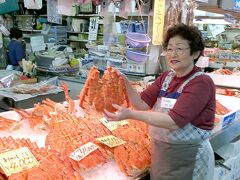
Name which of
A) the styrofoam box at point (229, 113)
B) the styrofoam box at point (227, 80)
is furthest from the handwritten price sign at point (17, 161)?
the styrofoam box at point (227, 80)

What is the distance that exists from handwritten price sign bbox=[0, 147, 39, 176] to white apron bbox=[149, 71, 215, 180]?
26.4 inches

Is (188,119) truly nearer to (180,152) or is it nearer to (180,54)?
(180,152)

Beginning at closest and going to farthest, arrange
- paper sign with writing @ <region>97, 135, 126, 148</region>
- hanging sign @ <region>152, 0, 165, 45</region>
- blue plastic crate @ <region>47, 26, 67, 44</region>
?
paper sign with writing @ <region>97, 135, 126, 148</region>, hanging sign @ <region>152, 0, 165, 45</region>, blue plastic crate @ <region>47, 26, 67, 44</region>

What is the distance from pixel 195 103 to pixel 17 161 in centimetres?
94

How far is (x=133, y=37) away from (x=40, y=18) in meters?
6.35

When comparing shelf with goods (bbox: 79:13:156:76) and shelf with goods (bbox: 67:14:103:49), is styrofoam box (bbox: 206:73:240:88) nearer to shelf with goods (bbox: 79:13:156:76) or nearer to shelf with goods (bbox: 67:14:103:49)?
shelf with goods (bbox: 79:13:156:76)

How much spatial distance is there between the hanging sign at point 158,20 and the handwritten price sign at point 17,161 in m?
1.82

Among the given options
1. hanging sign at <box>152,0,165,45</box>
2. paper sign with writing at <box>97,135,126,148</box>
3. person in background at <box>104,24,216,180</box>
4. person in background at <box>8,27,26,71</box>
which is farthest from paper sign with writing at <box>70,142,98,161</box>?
person in background at <box>8,27,26,71</box>

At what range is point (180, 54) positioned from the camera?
1680 mm

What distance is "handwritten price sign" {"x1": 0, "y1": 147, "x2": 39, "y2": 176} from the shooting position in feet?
4.74

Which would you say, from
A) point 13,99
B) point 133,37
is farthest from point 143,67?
point 13,99

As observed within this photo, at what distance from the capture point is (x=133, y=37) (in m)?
3.46

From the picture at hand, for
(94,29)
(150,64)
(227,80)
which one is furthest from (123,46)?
(94,29)

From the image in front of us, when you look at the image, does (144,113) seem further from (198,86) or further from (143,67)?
(143,67)
